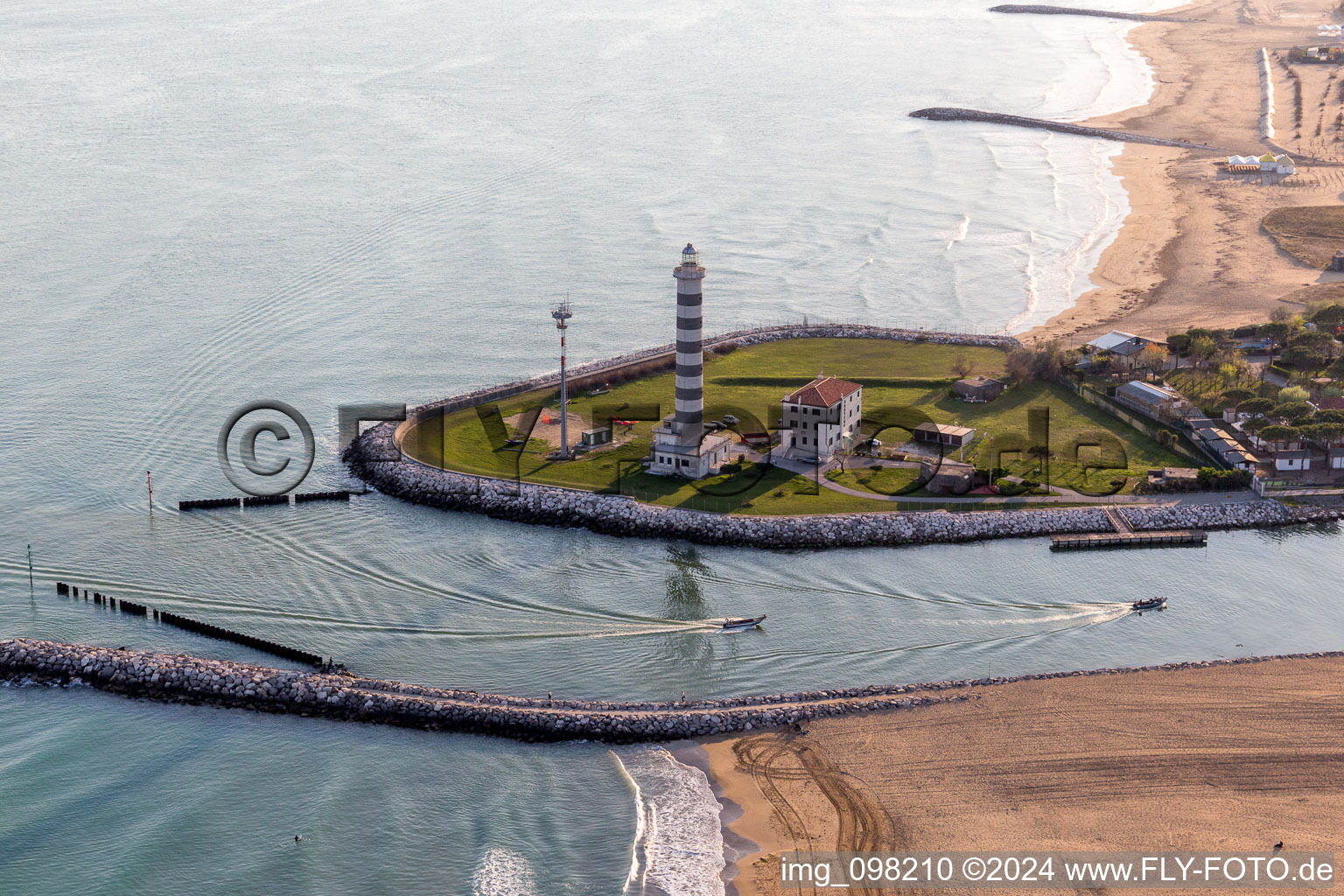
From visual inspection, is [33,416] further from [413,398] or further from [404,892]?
[404,892]

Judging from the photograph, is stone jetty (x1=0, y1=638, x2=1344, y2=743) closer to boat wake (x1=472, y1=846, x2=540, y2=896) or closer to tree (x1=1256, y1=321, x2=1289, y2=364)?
boat wake (x1=472, y1=846, x2=540, y2=896)

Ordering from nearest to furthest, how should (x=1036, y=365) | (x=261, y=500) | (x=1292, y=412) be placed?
(x=261, y=500)
(x=1292, y=412)
(x=1036, y=365)

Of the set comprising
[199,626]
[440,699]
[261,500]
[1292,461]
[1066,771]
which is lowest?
[1066,771]

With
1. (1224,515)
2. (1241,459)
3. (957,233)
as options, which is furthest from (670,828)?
(957,233)

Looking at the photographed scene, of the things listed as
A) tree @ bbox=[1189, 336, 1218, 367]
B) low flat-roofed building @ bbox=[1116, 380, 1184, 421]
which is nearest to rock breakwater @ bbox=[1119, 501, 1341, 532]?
low flat-roofed building @ bbox=[1116, 380, 1184, 421]

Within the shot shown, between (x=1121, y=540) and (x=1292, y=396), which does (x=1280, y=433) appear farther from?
(x=1121, y=540)

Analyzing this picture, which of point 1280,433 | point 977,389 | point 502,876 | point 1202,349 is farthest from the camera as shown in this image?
point 1202,349
